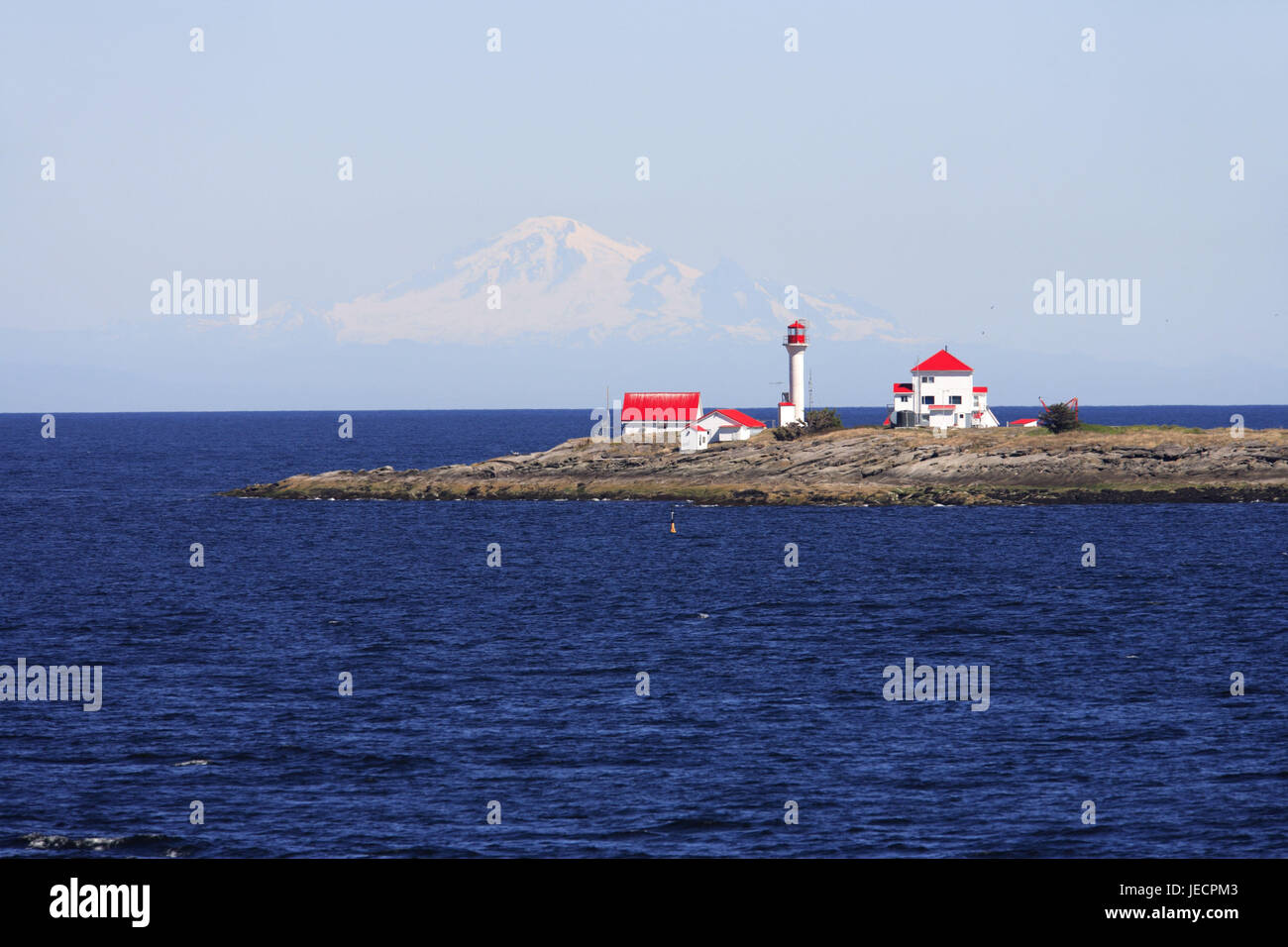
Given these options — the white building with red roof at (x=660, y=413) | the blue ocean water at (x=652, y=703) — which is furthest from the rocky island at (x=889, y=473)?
the blue ocean water at (x=652, y=703)

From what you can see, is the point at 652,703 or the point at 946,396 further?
the point at 946,396

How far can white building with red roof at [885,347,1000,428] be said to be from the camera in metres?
133

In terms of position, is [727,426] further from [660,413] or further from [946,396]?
[946,396]

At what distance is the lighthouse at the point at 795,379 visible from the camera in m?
133

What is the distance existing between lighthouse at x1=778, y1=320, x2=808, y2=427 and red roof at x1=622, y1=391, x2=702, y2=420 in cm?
954

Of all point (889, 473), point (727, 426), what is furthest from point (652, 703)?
point (727, 426)

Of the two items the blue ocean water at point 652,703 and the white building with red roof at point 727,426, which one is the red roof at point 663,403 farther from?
the blue ocean water at point 652,703

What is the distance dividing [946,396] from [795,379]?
1636 centimetres

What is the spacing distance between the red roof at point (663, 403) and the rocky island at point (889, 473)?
505cm

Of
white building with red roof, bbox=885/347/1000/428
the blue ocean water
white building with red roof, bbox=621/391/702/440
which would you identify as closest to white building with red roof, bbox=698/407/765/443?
white building with red roof, bbox=621/391/702/440

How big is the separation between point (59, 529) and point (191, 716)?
74211 mm

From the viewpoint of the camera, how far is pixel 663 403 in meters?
142

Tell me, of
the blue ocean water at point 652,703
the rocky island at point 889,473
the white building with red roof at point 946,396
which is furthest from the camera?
the white building with red roof at point 946,396

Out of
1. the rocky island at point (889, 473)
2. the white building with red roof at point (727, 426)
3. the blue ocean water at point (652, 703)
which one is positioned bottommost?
the blue ocean water at point (652, 703)
